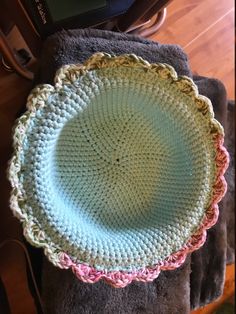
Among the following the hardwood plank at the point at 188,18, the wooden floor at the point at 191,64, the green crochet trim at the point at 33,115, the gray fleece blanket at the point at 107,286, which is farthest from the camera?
the hardwood plank at the point at 188,18

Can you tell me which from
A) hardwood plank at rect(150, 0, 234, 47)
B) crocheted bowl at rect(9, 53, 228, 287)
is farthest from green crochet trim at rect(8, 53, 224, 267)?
hardwood plank at rect(150, 0, 234, 47)

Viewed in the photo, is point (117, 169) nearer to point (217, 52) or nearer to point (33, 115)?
point (33, 115)

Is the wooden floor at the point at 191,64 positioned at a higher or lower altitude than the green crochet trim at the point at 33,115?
lower

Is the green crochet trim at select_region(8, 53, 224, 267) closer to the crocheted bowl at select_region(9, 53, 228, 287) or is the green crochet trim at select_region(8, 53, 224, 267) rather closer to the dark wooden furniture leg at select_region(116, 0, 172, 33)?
the crocheted bowl at select_region(9, 53, 228, 287)

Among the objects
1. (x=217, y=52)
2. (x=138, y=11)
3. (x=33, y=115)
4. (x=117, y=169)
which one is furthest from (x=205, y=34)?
(x=33, y=115)

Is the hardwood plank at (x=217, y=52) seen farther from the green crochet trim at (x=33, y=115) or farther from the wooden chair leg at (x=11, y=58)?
the green crochet trim at (x=33, y=115)

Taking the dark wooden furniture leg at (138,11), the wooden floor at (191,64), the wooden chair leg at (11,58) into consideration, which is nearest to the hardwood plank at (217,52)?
the wooden floor at (191,64)

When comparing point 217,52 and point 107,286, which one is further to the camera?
point 217,52
